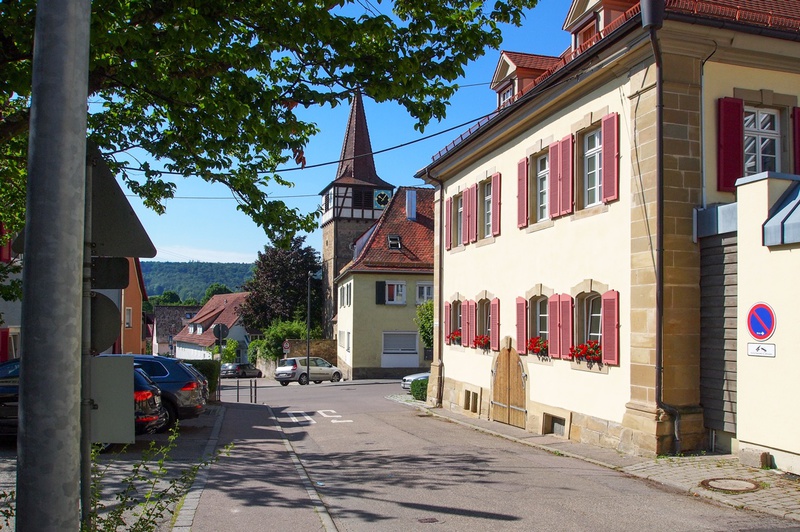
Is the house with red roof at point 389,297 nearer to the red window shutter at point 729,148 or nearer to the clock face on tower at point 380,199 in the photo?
the clock face on tower at point 380,199

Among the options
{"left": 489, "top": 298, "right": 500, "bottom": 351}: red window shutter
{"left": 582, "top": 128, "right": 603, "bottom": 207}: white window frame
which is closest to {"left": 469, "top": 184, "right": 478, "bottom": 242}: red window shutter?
{"left": 489, "top": 298, "right": 500, "bottom": 351}: red window shutter

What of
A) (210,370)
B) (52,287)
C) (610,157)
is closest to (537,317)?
(610,157)

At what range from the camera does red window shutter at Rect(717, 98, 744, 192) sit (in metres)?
11.9

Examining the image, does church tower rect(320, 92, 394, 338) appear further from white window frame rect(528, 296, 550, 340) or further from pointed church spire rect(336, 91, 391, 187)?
white window frame rect(528, 296, 550, 340)

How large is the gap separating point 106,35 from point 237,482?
5.47 m

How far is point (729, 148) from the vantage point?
11.9 m

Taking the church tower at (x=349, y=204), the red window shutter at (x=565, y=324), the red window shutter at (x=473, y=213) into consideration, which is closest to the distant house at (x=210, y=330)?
the church tower at (x=349, y=204)

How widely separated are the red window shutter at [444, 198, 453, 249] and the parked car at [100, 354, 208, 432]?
9.29 m

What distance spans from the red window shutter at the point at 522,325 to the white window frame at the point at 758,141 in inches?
230

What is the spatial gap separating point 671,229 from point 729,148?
1.59m

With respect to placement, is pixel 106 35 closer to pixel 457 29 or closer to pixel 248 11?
pixel 248 11

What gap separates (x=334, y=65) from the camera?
27.0ft

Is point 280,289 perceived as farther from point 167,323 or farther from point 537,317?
point 537,317

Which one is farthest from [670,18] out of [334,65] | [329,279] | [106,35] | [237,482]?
A: [329,279]
